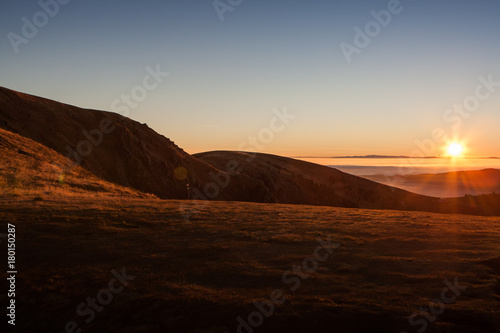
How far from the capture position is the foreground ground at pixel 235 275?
31.1 feet

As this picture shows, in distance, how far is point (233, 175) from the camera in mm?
79750

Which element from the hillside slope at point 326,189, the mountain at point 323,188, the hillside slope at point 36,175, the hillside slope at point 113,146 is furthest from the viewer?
the mountain at point 323,188

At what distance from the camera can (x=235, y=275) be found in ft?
42.4

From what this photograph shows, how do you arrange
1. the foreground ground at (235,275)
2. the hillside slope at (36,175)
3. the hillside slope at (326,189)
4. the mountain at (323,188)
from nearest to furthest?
the foreground ground at (235,275)
the hillside slope at (36,175)
the hillside slope at (326,189)
the mountain at (323,188)

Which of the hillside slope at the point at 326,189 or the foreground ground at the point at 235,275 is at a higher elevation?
the hillside slope at the point at 326,189

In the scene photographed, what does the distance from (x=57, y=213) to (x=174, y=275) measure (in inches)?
462

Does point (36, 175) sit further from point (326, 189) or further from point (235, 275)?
point (326, 189)

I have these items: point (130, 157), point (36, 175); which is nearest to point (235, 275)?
point (36, 175)

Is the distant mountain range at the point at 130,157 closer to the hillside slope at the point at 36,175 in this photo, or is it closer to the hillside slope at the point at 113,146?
the hillside slope at the point at 113,146

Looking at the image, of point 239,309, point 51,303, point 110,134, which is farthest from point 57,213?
point 110,134

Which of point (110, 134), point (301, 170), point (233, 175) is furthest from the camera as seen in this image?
point (301, 170)

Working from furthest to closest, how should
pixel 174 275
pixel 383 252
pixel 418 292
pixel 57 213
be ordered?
pixel 57 213, pixel 383 252, pixel 174 275, pixel 418 292

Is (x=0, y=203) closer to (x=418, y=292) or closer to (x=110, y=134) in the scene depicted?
(x=418, y=292)

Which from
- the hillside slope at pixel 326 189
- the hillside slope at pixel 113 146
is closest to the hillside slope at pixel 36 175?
the hillside slope at pixel 113 146
